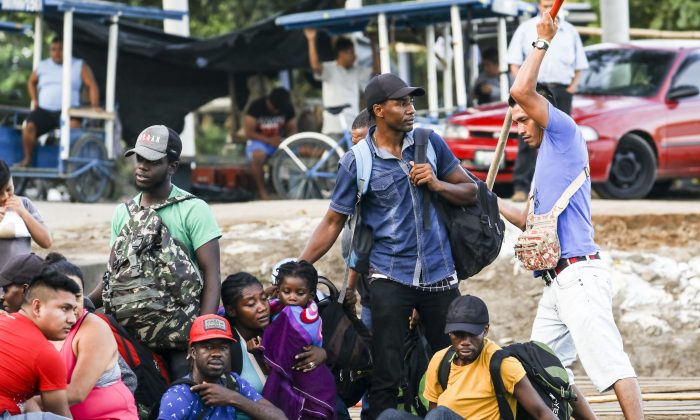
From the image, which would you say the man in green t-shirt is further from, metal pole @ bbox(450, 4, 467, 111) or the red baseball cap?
metal pole @ bbox(450, 4, 467, 111)

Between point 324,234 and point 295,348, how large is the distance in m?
0.58

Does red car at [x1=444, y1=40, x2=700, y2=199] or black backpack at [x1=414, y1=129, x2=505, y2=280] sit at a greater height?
red car at [x1=444, y1=40, x2=700, y2=199]

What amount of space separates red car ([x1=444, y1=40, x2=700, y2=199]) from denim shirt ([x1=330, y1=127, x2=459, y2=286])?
7.36 m

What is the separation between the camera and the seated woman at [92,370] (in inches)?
254

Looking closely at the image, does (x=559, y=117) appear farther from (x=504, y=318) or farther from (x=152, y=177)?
(x=504, y=318)

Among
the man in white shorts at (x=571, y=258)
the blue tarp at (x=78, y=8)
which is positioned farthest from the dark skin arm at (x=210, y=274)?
the blue tarp at (x=78, y=8)

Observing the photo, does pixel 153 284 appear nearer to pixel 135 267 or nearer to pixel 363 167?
pixel 135 267

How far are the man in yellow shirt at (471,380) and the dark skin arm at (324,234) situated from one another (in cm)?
70

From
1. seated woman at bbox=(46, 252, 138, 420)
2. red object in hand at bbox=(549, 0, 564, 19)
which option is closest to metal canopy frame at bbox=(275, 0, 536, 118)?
red object in hand at bbox=(549, 0, 564, 19)

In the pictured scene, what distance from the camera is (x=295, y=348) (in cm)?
723

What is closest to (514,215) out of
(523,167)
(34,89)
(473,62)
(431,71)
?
(523,167)

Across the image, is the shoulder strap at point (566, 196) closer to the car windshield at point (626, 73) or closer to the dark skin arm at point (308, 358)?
the dark skin arm at point (308, 358)

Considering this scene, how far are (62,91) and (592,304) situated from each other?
1050 cm

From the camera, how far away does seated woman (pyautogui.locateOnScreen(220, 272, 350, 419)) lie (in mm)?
7215
